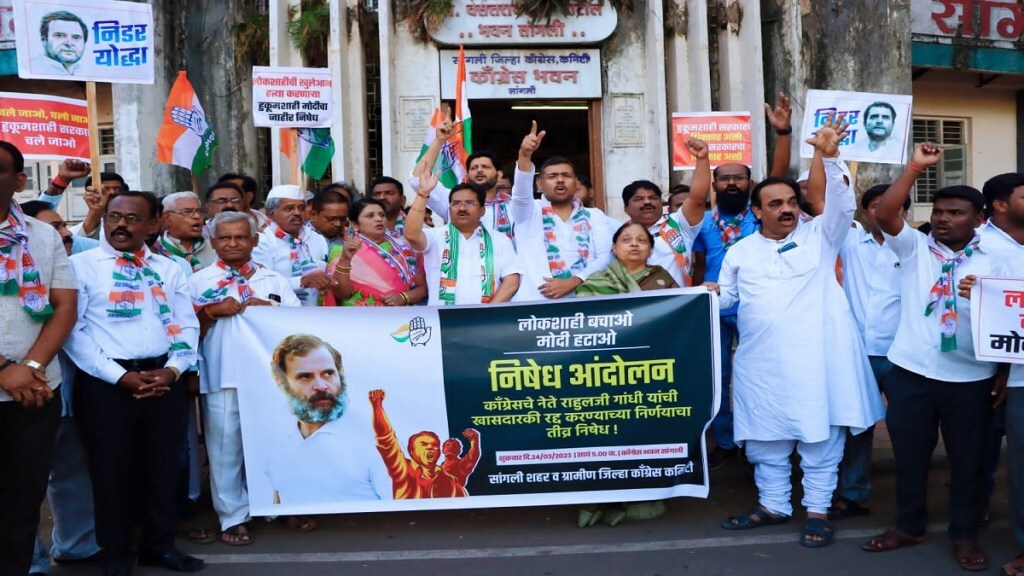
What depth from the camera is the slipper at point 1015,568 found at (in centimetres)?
415

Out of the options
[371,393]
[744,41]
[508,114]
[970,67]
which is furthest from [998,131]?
[371,393]

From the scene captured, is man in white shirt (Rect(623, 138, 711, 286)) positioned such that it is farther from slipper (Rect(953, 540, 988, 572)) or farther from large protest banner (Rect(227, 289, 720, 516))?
slipper (Rect(953, 540, 988, 572))

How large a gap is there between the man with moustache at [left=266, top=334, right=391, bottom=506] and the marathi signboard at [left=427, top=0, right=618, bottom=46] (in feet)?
25.3

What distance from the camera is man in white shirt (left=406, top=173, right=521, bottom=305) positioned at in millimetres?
5414

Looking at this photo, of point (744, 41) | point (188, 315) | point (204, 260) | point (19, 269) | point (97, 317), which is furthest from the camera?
point (744, 41)

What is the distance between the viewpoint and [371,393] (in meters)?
4.95

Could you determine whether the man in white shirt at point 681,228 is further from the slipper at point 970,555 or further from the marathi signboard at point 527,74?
the marathi signboard at point 527,74

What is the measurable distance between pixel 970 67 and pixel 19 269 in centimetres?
1455

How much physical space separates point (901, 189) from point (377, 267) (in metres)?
2.98

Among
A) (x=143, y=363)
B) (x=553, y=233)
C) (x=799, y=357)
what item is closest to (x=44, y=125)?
(x=143, y=363)

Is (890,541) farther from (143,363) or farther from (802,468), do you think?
(143,363)

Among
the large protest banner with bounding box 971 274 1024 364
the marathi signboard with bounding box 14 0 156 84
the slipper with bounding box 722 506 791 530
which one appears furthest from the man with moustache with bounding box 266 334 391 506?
the marathi signboard with bounding box 14 0 156 84

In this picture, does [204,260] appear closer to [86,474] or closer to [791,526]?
[86,474]

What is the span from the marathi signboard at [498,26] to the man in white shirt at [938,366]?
802 cm
